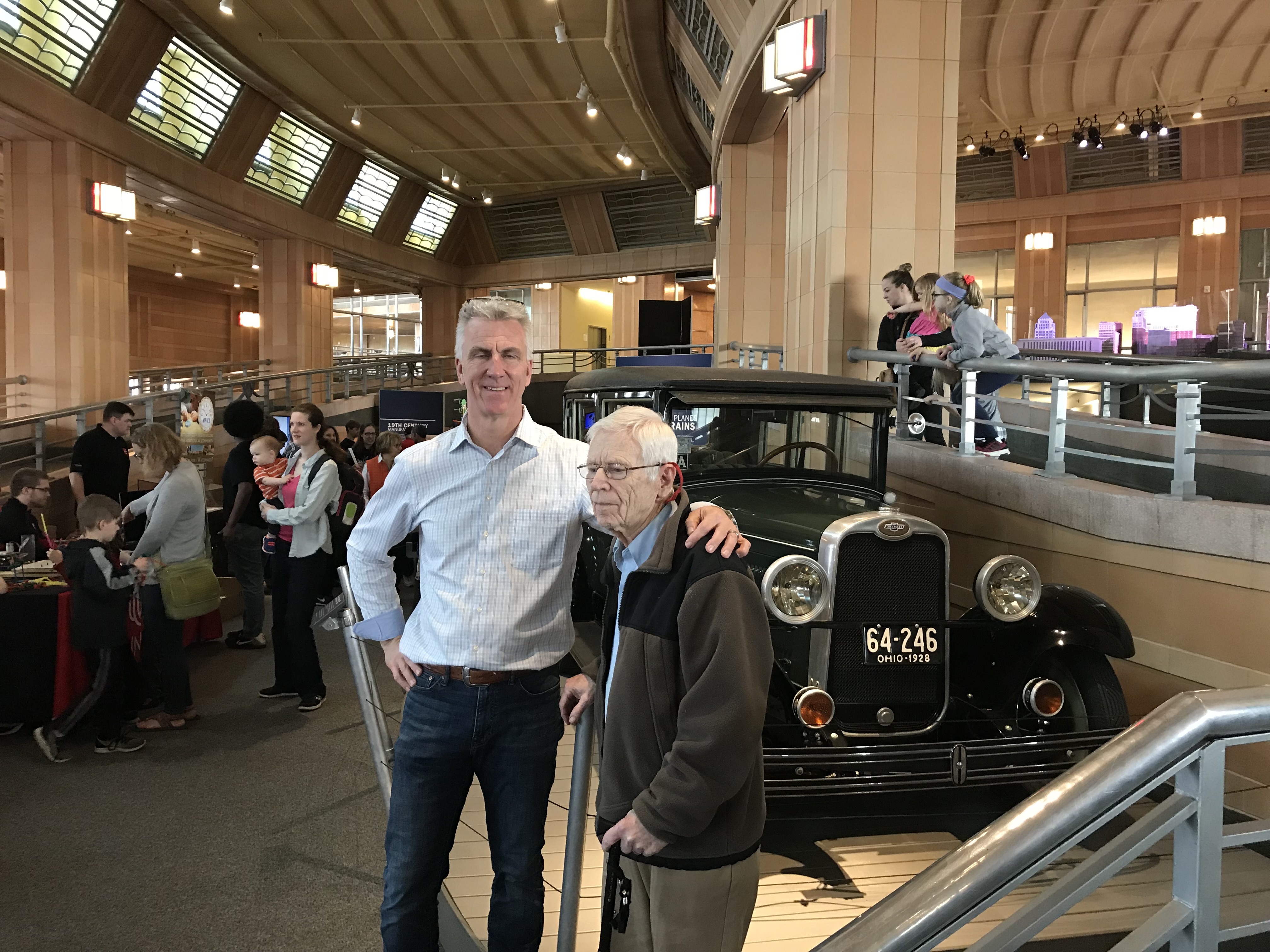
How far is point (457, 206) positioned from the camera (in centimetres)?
2664

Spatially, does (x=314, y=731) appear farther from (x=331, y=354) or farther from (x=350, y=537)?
(x=331, y=354)

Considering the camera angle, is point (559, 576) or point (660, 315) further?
point (660, 315)

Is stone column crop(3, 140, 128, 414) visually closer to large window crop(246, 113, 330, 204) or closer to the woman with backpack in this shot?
large window crop(246, 113, 330, 204)

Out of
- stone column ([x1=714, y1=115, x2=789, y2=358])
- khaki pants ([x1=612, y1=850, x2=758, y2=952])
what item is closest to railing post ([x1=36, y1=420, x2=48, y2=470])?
stone column ([x1=714, y1=115, x2=789, y2=358])

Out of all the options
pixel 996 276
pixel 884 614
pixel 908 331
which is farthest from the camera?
pixel 996 276

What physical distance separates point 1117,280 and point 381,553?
71.3 ft

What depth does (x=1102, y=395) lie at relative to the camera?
8180 mm

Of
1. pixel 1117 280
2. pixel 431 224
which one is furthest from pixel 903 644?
pixel 431 224

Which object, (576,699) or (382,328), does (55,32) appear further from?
(382,328)

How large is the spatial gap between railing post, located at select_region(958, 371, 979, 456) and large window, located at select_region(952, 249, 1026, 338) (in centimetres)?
1628

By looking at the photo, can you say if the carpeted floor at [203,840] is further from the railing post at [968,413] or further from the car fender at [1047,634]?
the railing post at [968,413]

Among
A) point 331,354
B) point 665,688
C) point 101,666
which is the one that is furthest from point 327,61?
point 665,688

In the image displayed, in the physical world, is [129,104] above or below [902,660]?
above

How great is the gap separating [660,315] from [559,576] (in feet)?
67.4
